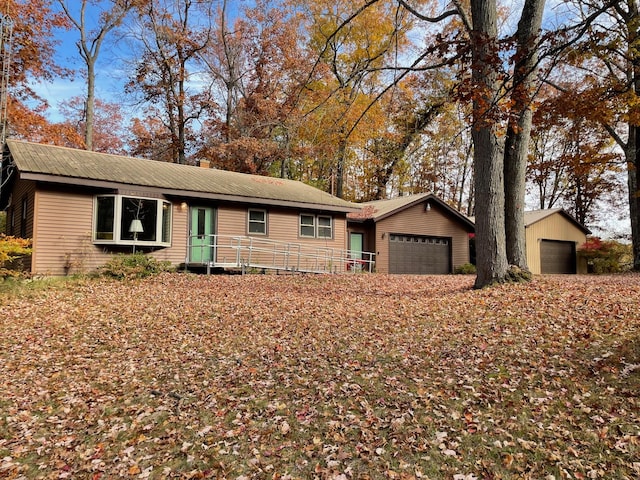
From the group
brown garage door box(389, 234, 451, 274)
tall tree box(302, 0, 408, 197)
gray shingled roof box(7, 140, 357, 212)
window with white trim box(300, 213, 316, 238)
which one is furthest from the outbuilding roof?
window with white trim box(300, 213, 316, 238)

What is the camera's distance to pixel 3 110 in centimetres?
1452

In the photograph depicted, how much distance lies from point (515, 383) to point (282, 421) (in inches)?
94.5

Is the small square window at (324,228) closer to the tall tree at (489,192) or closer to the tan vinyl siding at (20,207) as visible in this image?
the tall tree at (489,192)

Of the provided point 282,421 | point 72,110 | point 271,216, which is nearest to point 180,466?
point 282,421

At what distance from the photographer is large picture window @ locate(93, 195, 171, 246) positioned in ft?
42.4

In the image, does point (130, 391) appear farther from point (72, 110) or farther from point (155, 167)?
point (72, 110)

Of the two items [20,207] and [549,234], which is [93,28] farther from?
[549,234]

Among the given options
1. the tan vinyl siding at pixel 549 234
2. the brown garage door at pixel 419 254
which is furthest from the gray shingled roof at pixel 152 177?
the tan vinyl siding at pixel 549 234

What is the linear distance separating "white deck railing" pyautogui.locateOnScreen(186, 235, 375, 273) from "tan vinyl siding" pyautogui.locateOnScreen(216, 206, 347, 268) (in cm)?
4

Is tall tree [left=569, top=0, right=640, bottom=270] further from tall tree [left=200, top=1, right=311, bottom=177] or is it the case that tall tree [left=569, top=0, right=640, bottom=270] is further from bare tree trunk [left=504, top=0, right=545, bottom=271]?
tall tree [left=200, top=1, right=311, bottom=177]

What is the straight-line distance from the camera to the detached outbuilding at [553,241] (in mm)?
23234

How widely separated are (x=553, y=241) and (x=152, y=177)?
71.4 feet

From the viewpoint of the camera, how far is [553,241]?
24375 millimetres

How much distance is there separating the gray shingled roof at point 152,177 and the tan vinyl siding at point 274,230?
2.25ft
